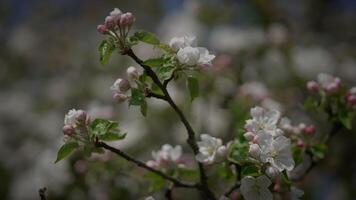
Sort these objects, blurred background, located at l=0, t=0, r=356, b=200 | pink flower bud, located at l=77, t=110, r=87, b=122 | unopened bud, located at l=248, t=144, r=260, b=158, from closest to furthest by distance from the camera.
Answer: unopened bud, located at l=248, t=144, r=260, b=158 < pink flower bud, located at l=77, t=110, r=87, b=122 < blurred background, located at l=0, t=0, r=356, b=200

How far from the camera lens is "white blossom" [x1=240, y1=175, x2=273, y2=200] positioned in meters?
1.47

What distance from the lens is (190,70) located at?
5.17 ft

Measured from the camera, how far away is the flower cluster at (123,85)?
156 cm

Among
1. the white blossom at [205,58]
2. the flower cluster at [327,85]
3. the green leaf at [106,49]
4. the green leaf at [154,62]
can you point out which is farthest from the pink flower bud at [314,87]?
the green leaf at [106,49]

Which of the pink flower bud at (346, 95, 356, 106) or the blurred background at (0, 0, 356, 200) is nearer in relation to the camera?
the pink flower bud at (346, 95, 356, 106)

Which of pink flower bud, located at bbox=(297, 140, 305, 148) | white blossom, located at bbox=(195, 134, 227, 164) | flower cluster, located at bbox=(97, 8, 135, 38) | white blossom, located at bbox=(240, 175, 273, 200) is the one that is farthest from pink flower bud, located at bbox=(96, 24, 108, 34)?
pink flower bud, located at bbox=(297, 140, 305, 148)

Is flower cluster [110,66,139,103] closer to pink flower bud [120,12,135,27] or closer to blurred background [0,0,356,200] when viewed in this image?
pink flower bud [120,12,135,27]

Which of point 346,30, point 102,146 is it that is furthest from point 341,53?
point 102,146

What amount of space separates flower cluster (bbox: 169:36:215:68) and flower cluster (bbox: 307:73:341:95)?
0.48m

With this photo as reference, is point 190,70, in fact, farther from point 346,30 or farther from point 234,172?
point 346,30

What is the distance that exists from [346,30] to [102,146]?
11.7 ft

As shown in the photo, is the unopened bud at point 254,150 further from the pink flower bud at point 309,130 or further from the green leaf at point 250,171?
the pink flower bud at point 309,130

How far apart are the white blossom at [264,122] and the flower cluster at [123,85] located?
348 millimetres

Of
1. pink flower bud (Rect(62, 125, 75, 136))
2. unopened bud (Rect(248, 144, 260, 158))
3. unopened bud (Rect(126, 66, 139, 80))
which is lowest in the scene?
unopened bud (Rect(248, 144, 260, 158))
